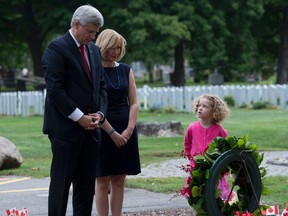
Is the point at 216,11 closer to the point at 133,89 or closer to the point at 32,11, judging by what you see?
the point at 32,11

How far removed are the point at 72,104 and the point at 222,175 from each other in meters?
1.37

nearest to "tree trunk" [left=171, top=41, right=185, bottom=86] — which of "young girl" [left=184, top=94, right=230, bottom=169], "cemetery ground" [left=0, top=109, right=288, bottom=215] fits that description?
"cemetery ground" [left=0, top=109, right=288, bottom=215]

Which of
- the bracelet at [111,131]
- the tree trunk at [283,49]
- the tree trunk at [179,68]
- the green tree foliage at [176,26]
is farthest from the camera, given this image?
the tree trunk at [283,49]

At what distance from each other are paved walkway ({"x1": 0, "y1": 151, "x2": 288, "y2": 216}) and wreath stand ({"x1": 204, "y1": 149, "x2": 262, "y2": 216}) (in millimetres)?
2123

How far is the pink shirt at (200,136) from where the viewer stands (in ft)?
24.3

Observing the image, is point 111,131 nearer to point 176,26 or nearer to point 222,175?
point 222,175

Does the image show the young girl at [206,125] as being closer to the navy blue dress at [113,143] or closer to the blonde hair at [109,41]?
the navy blue dress at [113,143]

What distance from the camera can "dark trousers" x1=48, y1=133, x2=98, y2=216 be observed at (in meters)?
6.10

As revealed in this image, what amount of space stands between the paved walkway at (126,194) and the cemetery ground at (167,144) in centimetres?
38

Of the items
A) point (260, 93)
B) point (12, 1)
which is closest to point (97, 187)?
point (260, 93)

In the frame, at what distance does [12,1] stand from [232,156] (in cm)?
3642

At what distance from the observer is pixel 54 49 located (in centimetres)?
610

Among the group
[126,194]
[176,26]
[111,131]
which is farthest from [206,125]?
[176,26]

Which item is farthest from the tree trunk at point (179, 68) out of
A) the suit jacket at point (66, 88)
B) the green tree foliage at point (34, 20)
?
the suit jacket at point (66, 88)
